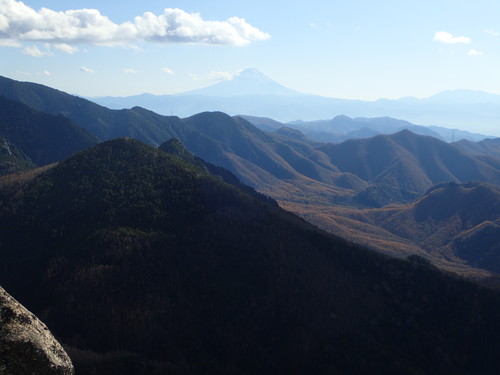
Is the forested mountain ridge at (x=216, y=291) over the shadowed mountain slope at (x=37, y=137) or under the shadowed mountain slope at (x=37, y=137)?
under

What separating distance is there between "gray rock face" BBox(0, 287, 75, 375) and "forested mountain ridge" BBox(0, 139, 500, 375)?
31355 mm

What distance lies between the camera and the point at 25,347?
54.7 feet

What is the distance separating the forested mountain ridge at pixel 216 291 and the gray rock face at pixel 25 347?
31.4m

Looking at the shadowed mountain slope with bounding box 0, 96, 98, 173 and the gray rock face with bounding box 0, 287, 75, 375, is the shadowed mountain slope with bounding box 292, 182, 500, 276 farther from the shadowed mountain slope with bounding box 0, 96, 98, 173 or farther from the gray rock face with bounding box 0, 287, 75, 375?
the gray rock face with bounding box 0, 287, 75, 375

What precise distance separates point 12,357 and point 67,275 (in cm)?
5209

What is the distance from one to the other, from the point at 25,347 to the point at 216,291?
47.8 m

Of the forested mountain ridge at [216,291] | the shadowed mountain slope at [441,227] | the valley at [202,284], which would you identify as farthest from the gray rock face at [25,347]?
the shadowed mountain slope at [441,227]

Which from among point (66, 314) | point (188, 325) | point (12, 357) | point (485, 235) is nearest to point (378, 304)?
point (188, 325)

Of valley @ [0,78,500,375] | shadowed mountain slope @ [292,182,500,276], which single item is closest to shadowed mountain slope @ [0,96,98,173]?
valley @ [0,78,500,375]

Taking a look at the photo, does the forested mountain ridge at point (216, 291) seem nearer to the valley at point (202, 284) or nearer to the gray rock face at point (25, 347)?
the valley at point (202, 284)

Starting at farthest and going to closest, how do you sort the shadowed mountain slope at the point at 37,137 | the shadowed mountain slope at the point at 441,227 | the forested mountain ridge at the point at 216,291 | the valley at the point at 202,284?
the shadowed mountain slope at the point at 37,137 → the shadowed mountain slope at the point at 441,227 → the valley at the point at 202,284 → the forested mountain ridge at the point at 216,291

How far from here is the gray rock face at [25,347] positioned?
1627cm

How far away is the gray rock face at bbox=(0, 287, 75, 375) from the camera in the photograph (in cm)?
1627

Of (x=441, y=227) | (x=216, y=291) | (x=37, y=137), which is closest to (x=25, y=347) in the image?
(x=216, y=291)
